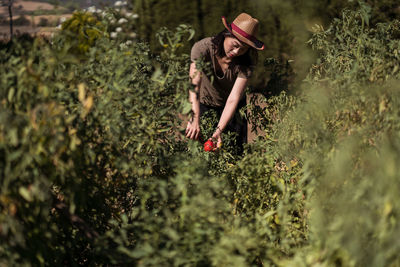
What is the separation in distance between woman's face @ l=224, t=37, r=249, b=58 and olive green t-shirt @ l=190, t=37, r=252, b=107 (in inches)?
3.9

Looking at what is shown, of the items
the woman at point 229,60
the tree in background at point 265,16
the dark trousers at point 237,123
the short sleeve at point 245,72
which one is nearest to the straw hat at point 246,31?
the woman at point 229,60

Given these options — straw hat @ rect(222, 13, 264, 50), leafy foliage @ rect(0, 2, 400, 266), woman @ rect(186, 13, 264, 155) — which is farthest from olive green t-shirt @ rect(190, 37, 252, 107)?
leafy foliage @ rect(0, 2, 400, 266)

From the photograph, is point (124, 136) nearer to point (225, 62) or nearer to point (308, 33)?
point (225, 62)

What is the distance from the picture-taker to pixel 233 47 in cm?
300

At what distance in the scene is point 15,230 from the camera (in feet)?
4.58

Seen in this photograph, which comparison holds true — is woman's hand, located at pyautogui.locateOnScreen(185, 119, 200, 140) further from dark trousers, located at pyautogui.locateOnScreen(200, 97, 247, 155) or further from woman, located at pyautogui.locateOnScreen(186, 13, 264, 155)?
dark trousers, located at pyautogui.locateOnScreen(200, 97, 247, 155)

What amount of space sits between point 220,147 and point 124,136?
3.34ft

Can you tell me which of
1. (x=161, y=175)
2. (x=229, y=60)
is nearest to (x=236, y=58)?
(x=229, y=60)

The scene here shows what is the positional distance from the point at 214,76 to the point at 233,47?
302 millimetres

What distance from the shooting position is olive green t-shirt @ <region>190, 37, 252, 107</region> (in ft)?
9.74

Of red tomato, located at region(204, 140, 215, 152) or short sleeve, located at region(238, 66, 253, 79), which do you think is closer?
red tomato, located at region(204, 140, 215, 152)

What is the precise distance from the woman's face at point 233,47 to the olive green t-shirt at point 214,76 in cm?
10

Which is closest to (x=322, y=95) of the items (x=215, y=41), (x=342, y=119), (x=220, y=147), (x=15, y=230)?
(x=342, y=119)

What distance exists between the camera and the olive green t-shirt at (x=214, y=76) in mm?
2969
